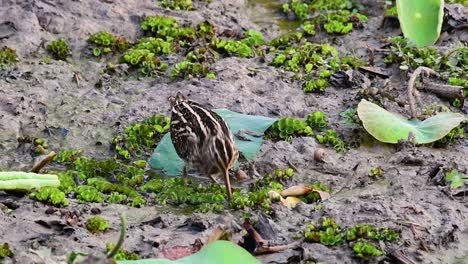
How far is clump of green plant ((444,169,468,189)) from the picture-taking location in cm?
780

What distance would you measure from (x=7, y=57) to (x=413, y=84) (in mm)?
4325

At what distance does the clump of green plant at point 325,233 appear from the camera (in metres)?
7.03

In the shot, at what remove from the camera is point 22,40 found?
406 inches

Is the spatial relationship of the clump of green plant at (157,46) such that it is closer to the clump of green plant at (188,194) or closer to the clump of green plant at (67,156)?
the clump of green plant at (67,156)

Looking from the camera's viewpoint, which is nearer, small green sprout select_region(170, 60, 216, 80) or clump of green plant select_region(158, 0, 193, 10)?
small green sprout select_region(170, 60, 216, 80)

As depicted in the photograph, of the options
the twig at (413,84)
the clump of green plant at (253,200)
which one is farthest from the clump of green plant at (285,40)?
the clump of green plant at (253,200)

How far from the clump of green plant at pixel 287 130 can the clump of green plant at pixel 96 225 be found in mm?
2222

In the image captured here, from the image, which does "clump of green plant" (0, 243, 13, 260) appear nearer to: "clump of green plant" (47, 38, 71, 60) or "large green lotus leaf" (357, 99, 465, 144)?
"large green lotus leaf" (357, 99, 465, 144)

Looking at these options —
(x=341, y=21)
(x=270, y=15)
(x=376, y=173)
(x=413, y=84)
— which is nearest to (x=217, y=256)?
(x=376, y=173)

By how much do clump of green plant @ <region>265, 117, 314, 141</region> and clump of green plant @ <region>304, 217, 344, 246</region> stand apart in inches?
70.1

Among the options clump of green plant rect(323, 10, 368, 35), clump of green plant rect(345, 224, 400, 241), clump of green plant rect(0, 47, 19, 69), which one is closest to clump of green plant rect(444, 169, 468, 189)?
clump of green plant rect(345, 224, 400, 241)

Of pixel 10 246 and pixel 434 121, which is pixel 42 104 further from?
pixel 434 121

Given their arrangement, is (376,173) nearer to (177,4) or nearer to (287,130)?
(287,130)

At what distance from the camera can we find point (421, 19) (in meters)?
10.2
